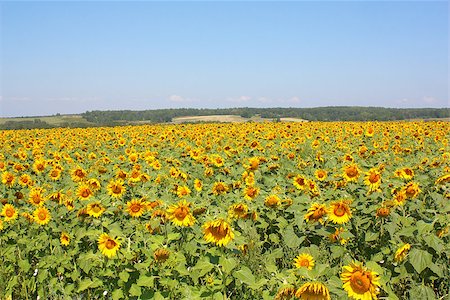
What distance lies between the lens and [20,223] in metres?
4.96

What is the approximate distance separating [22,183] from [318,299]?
603cm

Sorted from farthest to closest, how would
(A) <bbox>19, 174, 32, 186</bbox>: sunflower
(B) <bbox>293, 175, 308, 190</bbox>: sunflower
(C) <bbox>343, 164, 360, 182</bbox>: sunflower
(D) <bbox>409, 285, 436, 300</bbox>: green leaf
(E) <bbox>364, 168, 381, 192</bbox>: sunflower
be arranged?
1. (A) <bbox>19, 174, 32, 186</bbox>: sunflower
2. (B) <bbox>293, 175, 308, 190</bbox>: sunflower
3. (C) <bbox>343, 164, 360, 182</bbox>: sunflower
4. (E) <bbox>364, 168, 381, 192</bbox>: sunflower
5. (D) <bbox>409, 285, 436, 300</bbox>: green leaf

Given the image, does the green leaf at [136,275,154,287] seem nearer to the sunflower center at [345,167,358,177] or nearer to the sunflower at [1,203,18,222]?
the sunflower at [1,203,18,222]

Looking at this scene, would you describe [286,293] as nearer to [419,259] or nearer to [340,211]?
[419,259]

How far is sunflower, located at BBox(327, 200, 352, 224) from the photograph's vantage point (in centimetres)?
363

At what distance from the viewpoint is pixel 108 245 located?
11.0 feet

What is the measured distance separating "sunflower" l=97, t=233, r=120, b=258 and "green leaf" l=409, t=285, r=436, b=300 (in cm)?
248

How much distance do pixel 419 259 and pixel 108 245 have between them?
8.44 ft

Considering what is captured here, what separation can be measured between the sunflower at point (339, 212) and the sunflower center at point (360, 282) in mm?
1227

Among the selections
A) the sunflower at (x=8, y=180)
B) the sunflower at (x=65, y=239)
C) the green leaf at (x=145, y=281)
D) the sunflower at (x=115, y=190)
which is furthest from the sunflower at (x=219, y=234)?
the sunflower at (x=8, y=180)

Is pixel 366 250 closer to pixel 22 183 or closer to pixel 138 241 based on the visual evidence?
pixel 138 241

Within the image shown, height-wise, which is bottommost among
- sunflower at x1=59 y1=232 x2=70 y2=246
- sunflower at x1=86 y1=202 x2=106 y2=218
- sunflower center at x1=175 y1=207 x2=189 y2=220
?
sunflower at x1=59 y1=232 x2=70 y2=246

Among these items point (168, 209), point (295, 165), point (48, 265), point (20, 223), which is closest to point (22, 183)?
point (20, 223)

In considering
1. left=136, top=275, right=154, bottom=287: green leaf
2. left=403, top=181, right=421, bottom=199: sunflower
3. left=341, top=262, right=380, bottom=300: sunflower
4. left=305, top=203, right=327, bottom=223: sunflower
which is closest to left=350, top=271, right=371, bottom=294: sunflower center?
left=341, top=262, right=380, bottom=300: sunflower
